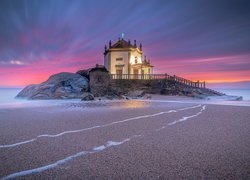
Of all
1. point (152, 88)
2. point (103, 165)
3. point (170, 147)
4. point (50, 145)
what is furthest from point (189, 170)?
point (152, 88)

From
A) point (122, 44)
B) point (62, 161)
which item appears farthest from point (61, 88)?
point (62, 161)

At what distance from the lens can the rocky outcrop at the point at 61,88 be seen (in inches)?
1131

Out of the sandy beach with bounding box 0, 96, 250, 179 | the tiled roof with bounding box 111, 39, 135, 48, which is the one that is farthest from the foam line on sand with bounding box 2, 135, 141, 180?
the tiled roof with bounding box 111, 39, 135, 48

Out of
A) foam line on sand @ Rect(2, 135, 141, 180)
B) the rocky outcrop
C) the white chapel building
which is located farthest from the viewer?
the white chapel building

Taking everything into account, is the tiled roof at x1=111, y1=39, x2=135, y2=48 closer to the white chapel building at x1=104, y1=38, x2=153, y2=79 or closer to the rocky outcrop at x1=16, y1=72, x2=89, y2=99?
the white chapel building at x1=104, y1=38, x2=153, y2=79

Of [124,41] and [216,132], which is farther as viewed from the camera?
[124,41]

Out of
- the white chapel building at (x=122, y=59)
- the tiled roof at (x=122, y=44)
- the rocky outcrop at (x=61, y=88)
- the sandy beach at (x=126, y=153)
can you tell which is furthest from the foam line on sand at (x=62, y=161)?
the tiled roof at (x=122, y=44)

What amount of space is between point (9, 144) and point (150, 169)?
13.8 feet

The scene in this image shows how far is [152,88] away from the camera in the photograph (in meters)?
34.9

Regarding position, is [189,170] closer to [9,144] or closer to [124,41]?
[9,144]

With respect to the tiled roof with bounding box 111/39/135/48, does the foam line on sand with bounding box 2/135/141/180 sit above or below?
below

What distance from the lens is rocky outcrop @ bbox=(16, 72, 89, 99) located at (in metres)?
28.7

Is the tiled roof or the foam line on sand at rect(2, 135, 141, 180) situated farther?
the tiled roof

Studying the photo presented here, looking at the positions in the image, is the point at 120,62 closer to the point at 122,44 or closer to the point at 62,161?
the point at 122,44
